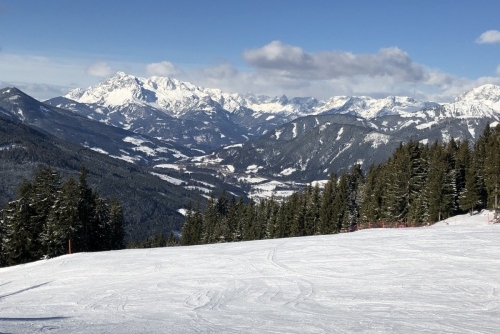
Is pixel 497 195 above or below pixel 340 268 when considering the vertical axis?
above

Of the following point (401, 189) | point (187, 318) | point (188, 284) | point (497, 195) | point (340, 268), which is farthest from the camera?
point (401, 189)

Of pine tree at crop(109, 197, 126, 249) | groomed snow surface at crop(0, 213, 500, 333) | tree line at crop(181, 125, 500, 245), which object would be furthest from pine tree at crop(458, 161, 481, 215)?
pine tree at crop(109, 197, 126, 249)

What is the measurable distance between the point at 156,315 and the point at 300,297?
18.5 ft

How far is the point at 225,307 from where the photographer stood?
16531 millimetres

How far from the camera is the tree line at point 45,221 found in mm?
50844

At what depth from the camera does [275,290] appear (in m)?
19.6

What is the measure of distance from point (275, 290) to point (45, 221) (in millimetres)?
39935

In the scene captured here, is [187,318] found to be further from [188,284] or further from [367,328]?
[188,284]

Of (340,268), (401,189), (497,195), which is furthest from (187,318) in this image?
(401,189)

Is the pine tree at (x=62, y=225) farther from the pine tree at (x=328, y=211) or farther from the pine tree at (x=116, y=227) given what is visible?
the pine tree at (x=328, y=211)

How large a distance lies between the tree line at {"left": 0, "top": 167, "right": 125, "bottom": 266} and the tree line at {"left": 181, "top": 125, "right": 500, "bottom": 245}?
110 ft

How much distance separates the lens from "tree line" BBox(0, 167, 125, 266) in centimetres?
5084

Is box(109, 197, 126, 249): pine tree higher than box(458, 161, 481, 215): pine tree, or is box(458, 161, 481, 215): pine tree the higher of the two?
box(458, 161, 481, 215): pine tree

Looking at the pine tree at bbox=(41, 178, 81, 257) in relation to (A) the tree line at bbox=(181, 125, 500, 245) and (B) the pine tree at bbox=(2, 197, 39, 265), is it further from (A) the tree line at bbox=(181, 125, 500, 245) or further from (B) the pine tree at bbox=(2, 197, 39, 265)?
(A) the tree line at bbox=(181, 125, 500, 245)
